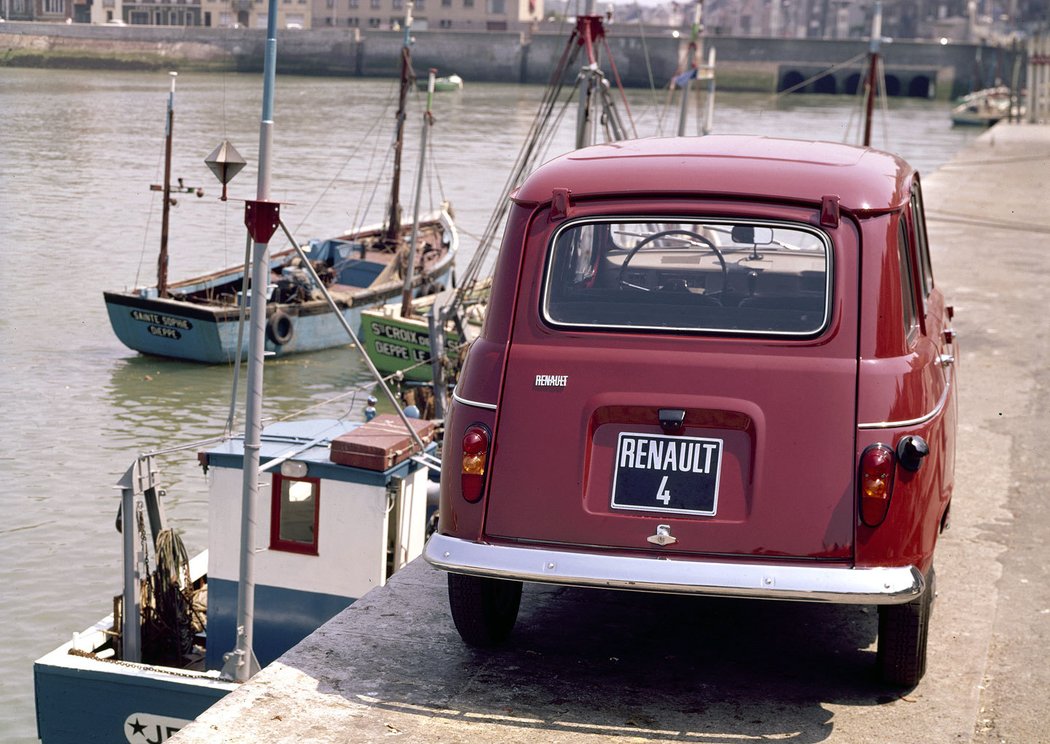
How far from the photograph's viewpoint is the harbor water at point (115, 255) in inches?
611

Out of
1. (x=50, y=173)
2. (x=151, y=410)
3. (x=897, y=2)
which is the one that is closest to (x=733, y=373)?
(x=151, y=410)

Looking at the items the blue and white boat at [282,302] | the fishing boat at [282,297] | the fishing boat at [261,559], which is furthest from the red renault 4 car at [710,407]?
the blue and white boat at [282,302]

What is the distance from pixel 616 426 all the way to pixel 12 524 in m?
13.1

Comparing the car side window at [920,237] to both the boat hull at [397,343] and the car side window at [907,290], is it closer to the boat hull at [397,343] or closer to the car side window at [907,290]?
the car side window at [907,290]

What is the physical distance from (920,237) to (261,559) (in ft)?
16.8

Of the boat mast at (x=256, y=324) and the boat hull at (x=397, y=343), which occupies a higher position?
the boat mast at (x=256, y=324)

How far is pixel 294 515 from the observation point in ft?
31.7

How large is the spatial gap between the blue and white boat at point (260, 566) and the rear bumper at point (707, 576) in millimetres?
4189

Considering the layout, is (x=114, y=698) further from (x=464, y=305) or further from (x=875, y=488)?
(x=464, y=305)

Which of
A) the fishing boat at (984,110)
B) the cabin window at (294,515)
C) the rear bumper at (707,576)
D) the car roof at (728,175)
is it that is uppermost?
the fishing boat at (984,110)

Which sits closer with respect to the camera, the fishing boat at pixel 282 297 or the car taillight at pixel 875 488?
the car taillight at pixel 875 488

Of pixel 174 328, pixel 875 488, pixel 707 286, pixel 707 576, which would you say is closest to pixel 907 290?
pixel 707 286

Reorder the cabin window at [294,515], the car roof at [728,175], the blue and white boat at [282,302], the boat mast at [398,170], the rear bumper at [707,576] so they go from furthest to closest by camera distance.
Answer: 1. the boat mast at [398,170]
2. the blue and white boat at [282,302]
3. the cabin window at [294,515]
4. the car roof at [728,175]
5. the rear bumper at [707,576]

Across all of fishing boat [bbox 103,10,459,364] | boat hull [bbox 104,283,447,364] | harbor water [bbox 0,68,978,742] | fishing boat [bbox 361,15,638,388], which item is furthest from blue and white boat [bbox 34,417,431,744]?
boat hull [bbox 104,283,447,364]
